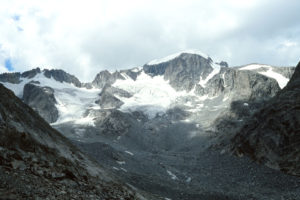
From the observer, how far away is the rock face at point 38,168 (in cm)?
1400

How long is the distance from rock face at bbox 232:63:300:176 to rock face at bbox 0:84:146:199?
3799cm

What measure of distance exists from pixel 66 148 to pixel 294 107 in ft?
170

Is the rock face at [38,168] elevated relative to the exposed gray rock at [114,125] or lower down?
lower down

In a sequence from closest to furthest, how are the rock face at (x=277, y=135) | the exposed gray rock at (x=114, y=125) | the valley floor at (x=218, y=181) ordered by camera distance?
1. the valley floor at (x=218, y=181)
2. the rock face at (x=277, y=135)
3. the exposed gray rock at (x=114, y=125)

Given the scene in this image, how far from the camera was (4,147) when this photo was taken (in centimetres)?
1622

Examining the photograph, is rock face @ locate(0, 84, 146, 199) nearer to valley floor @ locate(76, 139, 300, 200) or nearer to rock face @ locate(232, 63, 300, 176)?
valley floor @ locate(76, 139, 300, 200)

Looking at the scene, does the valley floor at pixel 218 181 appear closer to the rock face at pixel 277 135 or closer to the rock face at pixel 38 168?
the rock face at pixel 277 135

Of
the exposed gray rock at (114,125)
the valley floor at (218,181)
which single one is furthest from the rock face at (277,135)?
the exposed gray rock at (114,125)

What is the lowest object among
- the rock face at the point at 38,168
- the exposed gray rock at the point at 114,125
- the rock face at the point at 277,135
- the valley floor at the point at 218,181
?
the valley floor at the point at 218,181

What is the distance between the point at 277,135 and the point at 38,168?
174ft

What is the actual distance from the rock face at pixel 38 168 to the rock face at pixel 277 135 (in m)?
38.0

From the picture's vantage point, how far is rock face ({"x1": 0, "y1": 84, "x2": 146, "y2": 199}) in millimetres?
14000

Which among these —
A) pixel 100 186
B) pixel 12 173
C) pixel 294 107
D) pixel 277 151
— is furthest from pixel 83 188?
pixel 294 107

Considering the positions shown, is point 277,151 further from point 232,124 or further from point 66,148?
point 232,124
